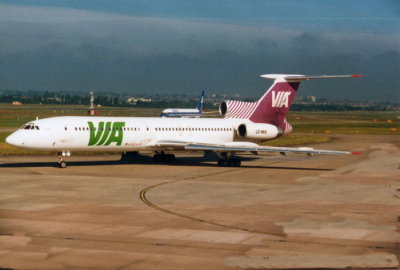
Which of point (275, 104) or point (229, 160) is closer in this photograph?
point (229, 160)

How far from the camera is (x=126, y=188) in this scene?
30.5 m

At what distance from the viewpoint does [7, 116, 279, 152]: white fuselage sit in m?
38.2

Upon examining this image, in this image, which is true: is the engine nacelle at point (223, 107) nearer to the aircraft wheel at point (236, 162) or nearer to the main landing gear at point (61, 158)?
the aircraft wheel at point (236, 162)

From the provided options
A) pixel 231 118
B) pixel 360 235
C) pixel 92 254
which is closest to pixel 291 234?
pixel 360 235

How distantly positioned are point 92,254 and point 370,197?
50.9 ft

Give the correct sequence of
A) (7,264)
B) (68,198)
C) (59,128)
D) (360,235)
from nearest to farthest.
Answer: (7,264) < (360,235) < (68,198) < (59,128)

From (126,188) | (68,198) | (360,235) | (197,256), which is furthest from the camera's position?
(126,188)

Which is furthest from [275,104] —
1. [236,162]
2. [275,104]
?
[236,162]

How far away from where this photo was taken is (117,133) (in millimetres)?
41000

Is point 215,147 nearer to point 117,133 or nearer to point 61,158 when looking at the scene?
point 117,133

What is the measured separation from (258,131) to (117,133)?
35.4ft

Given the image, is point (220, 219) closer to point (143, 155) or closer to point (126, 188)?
point (126, 188)

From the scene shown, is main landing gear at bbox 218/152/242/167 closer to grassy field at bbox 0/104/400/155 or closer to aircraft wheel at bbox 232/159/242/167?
aircraft wheel at bbox 232/159/242/167

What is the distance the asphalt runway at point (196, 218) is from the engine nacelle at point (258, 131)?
633 cm
